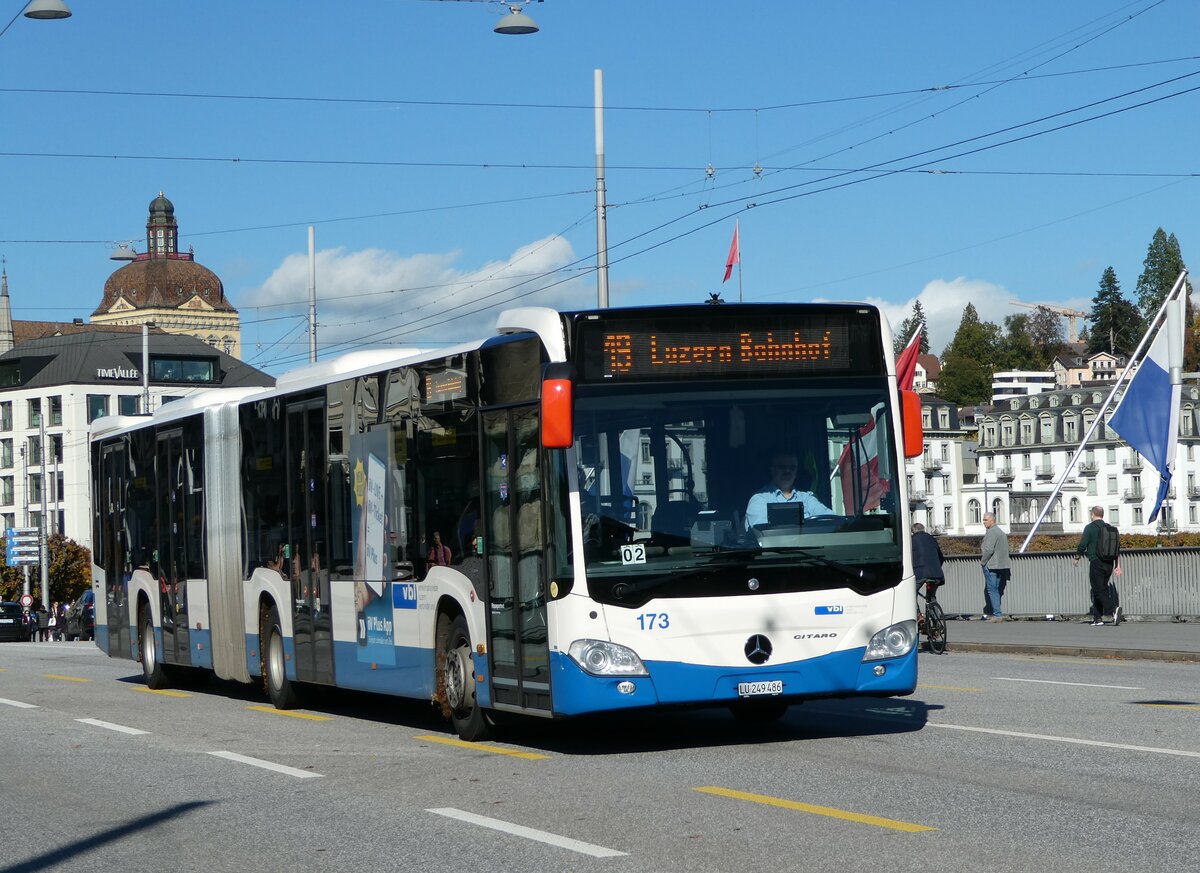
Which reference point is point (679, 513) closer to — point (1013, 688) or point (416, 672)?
point (416, 672)

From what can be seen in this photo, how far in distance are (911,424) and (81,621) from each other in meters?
55.1

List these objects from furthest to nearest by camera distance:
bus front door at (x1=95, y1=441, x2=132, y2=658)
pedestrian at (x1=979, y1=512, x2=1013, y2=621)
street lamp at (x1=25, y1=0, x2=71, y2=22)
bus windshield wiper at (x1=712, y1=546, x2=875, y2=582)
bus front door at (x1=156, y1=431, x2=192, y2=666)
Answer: pedestrian at (x1=979, y1=512, x2=1013, y2=621), bus front door at (x1=95, y1=441, x2=132, y2=658), street lamp at (x1=25, y1=0, x2=71, y2=22), bus front door at (x1=156, y1=431, x2=192, y2=666), bus windshield wiper at (x1=712, y1=546, x2=875, y2=582)

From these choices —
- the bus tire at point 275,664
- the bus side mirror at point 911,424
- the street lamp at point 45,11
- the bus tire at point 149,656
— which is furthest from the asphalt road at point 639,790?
the street lamp at point 45,11

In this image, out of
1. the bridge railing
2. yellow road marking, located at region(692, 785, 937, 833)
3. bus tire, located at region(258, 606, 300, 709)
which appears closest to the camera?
yellow road marking, located at region(692, 785, 937, 833)

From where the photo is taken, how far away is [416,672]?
1452 centimetres

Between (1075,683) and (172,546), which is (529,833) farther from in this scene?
(172,546)

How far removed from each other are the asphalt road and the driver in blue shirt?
1472mm

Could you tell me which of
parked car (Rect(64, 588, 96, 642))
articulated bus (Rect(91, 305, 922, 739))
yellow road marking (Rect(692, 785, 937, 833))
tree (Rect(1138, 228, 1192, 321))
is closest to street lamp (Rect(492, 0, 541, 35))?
articulated bus (Rect(91, 305, 922, 739))

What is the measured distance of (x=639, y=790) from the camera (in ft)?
34.6

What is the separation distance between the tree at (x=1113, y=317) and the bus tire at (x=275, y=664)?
181 m

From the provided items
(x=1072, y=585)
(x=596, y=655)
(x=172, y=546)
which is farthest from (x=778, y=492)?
(x=1072, y=585)

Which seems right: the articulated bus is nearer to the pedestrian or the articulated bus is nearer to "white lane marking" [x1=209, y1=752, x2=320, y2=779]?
"white lane marking" [x1=209, y1=752, x2=320, y2=779]

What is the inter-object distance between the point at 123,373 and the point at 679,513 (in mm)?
138342

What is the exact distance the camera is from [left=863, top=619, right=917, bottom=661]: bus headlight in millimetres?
12586
